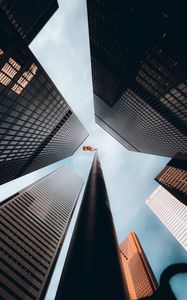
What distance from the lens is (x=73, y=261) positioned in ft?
9.82

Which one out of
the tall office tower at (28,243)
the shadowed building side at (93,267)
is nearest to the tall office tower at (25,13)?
the shadowed building side at (93,267)

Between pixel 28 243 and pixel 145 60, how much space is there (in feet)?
243

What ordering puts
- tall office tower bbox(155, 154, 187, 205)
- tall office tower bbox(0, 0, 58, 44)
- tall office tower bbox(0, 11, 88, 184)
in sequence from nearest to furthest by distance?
tall office tower bbox(0, 11, 88, 184)
tall office tower bbox(0, 0, 58, 44)
tall office tower bbox(155, 154, 187, 205)

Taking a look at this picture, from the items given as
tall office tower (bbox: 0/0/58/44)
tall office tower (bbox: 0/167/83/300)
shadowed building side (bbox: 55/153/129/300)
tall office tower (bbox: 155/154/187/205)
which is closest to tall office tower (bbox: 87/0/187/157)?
tall office tower (bbox: 0/0/58/44)

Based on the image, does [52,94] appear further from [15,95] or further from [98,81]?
[98,81]

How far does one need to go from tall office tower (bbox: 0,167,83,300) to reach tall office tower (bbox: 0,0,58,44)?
64.3m

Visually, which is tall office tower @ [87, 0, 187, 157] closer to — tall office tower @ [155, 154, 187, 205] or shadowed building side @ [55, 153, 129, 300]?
tall office tower @ [155, 154, 187, 205]

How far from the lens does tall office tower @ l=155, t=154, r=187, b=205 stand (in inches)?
4928

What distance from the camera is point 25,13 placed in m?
57.1

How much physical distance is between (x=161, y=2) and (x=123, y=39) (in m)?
19.8

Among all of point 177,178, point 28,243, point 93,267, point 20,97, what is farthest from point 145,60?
point 177,178

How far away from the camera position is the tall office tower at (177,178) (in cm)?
12516

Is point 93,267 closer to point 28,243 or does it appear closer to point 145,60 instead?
point 145,60

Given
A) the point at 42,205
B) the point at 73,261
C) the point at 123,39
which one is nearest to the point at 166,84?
the point at 123,39
